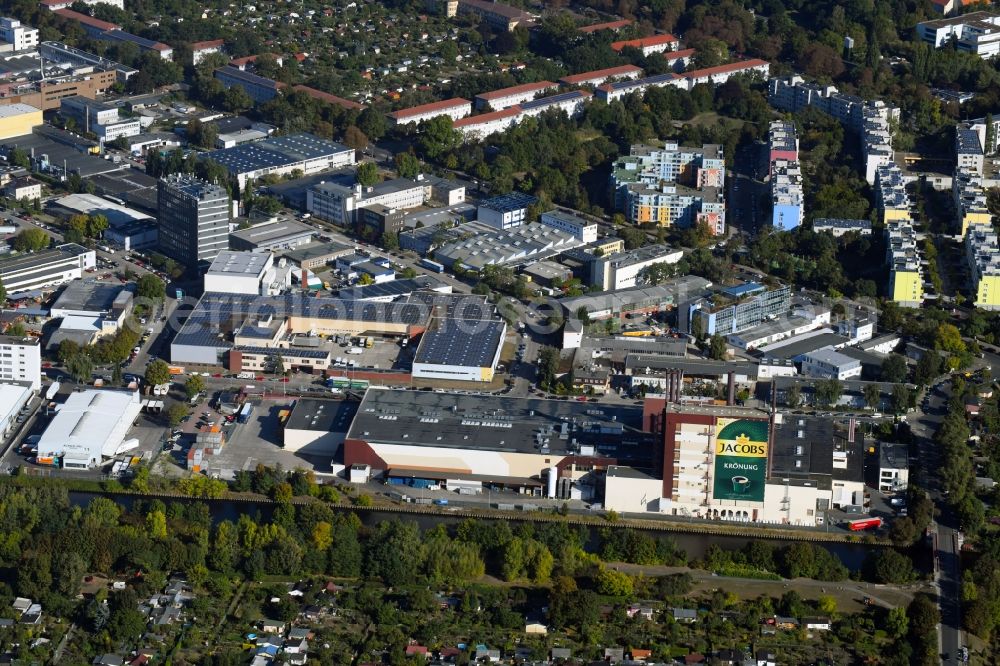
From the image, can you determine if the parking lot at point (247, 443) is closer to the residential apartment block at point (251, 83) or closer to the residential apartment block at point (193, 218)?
the residential apartment block at point (193, 218)

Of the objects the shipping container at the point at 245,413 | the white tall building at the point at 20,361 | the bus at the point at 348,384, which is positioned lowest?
the shipping container at the point at 245,413

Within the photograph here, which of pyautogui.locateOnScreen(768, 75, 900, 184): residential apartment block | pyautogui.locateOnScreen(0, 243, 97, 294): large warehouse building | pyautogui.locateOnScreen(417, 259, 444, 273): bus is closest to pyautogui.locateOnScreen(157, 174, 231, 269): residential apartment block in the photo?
pyautogui.locateOnScreen(0, 243, 97, 294): large warehouse building

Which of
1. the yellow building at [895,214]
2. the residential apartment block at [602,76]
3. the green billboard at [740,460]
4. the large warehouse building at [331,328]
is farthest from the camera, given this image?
the residential apartment block at [602,76]

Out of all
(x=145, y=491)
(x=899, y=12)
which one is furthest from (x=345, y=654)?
(x=899, y=12)

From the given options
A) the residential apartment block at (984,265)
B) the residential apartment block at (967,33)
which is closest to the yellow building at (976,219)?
the residential apartment block at (984,265)

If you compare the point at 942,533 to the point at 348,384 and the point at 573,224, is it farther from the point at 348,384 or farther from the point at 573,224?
the point at 573,224
